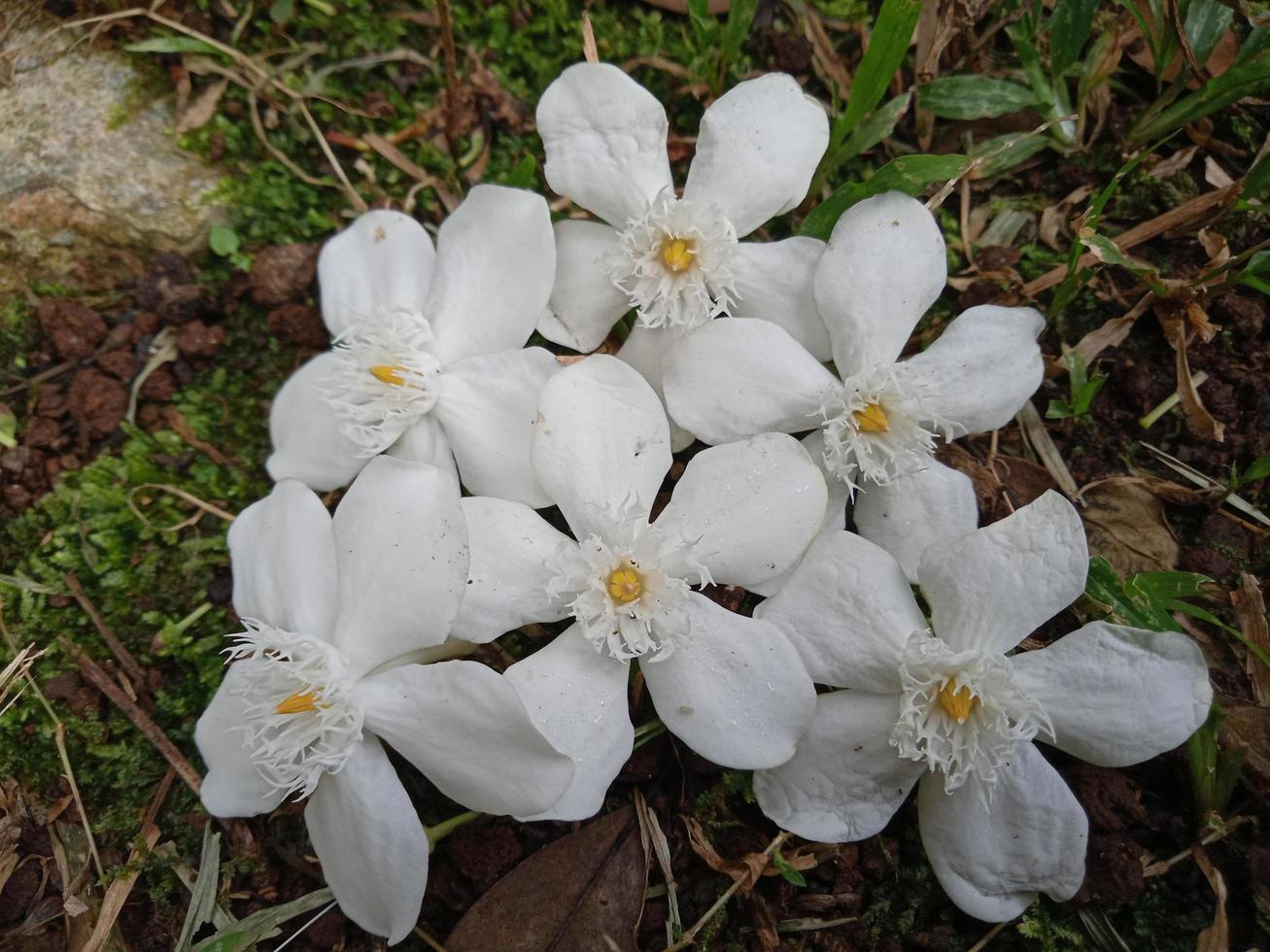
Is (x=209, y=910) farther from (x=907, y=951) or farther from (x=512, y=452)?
(x=907, y=951)

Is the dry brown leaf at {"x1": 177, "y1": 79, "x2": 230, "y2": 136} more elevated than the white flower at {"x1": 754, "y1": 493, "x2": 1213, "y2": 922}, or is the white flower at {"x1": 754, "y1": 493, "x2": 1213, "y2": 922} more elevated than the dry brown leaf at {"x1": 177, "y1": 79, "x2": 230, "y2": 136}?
the dry brown leaf at {"x1": 177, "y1": 79, "x2": 230, "y2": 136}

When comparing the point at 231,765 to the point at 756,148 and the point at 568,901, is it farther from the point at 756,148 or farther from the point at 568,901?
the point at 756,148

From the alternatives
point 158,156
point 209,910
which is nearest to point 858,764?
point 209,910

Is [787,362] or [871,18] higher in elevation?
[871,18]

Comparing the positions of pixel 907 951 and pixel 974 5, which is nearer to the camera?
pixel 907 951

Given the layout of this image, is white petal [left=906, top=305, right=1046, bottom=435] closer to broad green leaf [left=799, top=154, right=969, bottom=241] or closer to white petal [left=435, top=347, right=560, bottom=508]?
broad green leaf [left=799, top=154, right=969, bottom=241]

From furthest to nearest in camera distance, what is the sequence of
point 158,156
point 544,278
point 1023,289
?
point 158,156, point 1023,289, point 544,278

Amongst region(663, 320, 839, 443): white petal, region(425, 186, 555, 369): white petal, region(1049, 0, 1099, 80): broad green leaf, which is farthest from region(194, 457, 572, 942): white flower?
region(1049, 0, 1099, 80): broad green leaf

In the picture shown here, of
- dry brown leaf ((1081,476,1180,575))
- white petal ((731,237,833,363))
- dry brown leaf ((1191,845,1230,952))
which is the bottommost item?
dry brown leaf ((1191,845,1230,952))
